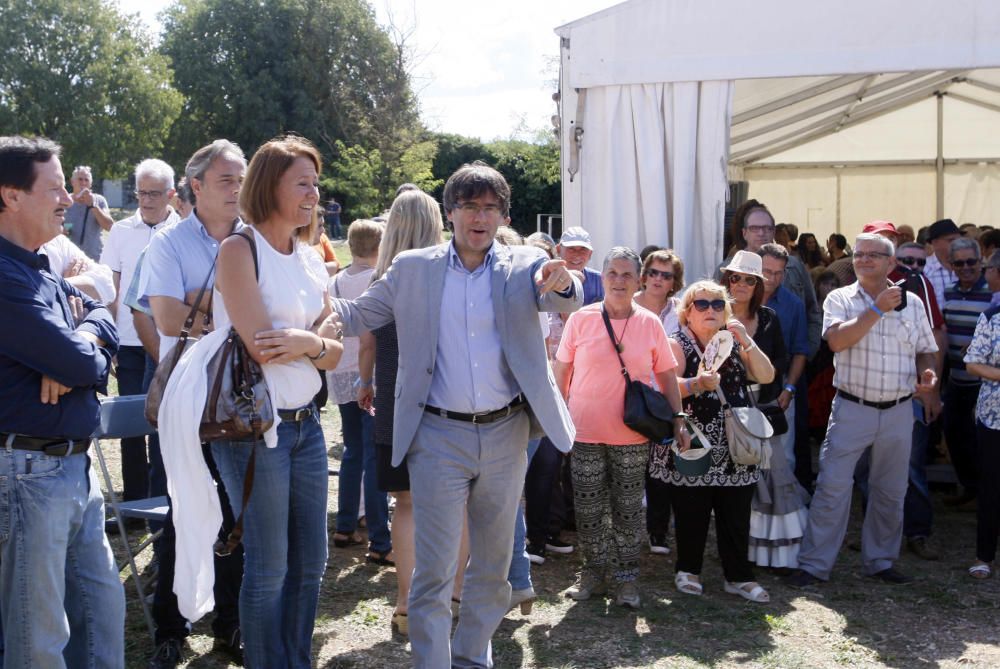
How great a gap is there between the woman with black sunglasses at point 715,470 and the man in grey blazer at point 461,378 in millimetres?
1719

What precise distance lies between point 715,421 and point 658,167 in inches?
72.1

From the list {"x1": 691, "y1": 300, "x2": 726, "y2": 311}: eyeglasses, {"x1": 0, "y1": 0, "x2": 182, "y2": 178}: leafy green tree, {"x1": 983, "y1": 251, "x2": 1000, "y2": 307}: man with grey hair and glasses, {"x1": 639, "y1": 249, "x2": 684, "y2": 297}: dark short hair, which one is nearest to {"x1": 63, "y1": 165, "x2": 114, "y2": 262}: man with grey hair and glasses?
{"x1": 639, "y1": 249, "x2": 684, "y2": 297}: dark short hair

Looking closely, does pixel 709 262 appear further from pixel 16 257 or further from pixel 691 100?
pixel 16 257

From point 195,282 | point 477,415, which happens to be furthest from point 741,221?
point 195,282

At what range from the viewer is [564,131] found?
6242 mm

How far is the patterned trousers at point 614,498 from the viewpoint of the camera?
4898 mm

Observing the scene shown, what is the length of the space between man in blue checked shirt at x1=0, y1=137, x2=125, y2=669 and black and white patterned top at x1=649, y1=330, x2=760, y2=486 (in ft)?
10.1

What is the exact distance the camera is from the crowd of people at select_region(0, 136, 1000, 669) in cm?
286

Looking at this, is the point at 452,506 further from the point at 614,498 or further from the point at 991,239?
the point at 991,239

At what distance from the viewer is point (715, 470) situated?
200 inches

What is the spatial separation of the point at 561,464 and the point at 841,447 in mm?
1660

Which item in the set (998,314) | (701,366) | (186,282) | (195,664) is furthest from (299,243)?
(998,314)

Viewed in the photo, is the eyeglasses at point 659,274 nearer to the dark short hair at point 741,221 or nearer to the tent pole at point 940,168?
the dark short hair at point 741,221

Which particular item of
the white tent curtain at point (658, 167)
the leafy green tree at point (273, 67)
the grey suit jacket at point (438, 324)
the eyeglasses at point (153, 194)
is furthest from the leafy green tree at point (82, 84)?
the grey suit jacket at point (438, 324)
